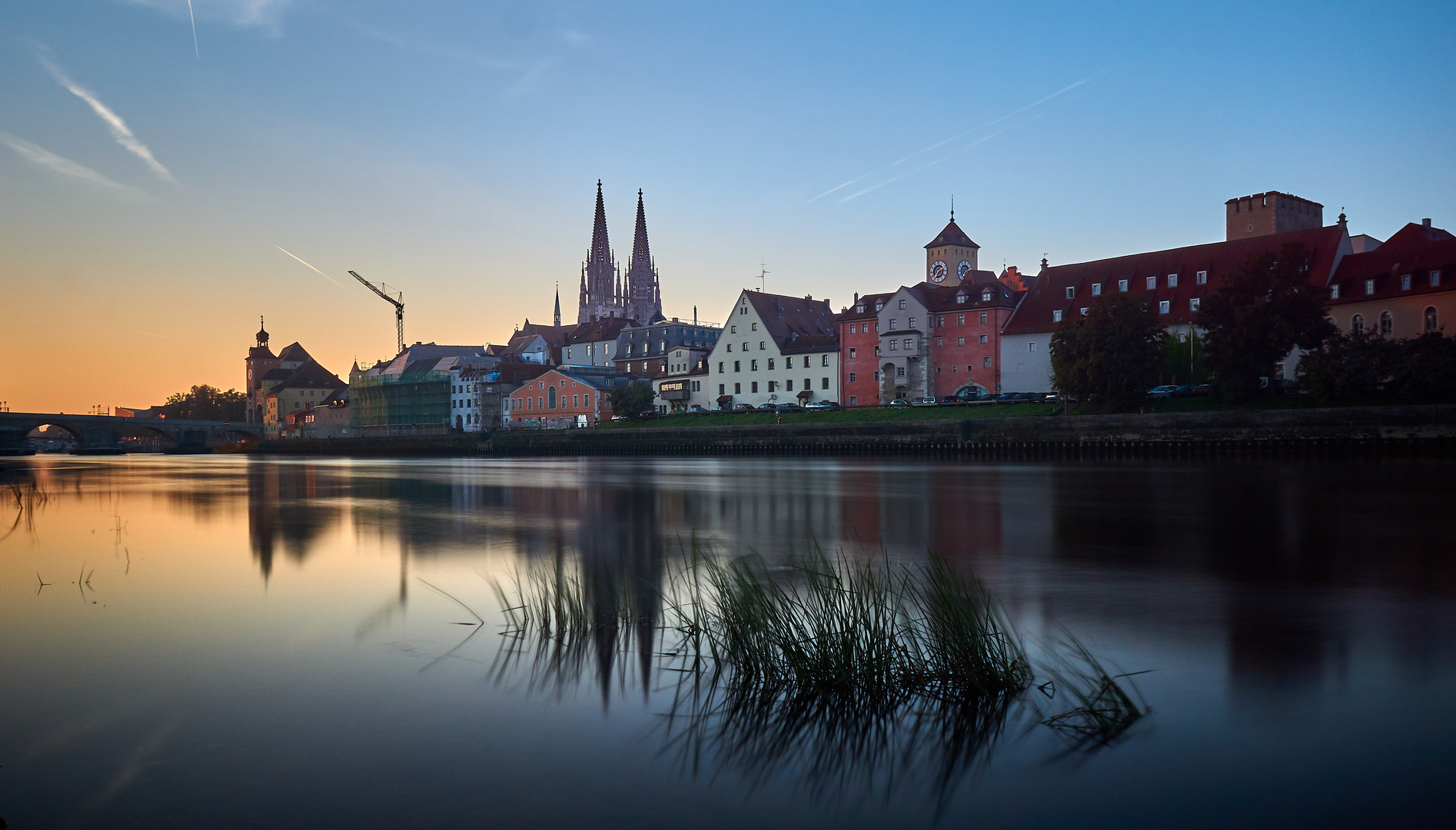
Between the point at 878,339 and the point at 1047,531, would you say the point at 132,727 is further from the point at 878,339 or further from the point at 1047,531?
the point at 878,339

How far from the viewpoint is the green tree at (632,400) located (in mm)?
88562

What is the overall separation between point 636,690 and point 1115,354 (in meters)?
51.4

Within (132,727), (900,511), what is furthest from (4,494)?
(132,727)

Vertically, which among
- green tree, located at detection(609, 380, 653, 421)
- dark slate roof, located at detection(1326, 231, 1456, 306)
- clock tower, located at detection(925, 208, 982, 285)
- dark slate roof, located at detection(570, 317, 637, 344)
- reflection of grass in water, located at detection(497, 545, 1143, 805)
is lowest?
reflection of grass in water, located at detection(497, 545, 1143, 805)

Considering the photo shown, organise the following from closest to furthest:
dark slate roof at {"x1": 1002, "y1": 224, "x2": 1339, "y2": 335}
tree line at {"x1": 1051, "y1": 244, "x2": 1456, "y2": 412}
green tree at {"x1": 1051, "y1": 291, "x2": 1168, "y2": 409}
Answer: tree line at {"x1": 1051, "y1": 244, "x2": 1456, "y2": 412}, green tree at {"x1": 1051, "y1": 291, "x2": 1168, "y2": 409}, dark slate roof at {"x1": 1002, "y1": 224, "x2": 1339, "y2": 335}

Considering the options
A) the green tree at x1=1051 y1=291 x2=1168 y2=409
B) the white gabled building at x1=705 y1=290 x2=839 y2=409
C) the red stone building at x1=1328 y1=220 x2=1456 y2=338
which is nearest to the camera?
the green tree at x1=1051 y1=291 x2=1168 y2=409

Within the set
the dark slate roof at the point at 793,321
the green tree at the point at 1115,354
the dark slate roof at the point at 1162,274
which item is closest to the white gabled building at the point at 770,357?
the dark slate roof at the point at 793,321

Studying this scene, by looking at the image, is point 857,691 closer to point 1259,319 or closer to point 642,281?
point 1259,319

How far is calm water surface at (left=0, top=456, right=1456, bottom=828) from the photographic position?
5410mm

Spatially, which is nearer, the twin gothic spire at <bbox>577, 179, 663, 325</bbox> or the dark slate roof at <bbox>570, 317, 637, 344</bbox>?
the dark slate roof at <bbox>570, 317, 637, 344</bbox>

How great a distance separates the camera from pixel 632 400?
88438 millimetres

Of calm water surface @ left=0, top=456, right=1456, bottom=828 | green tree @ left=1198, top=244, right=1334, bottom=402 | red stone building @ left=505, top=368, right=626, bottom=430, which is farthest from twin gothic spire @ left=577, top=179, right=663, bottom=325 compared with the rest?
Answer: calm water surface @ left=0, top=456, right=1456, bottom=828

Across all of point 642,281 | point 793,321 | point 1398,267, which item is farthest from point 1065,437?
point 642,281

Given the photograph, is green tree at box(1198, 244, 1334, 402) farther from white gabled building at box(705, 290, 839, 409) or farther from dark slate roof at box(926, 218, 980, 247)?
dark slate roof at box(926, 218, 980, 247)
